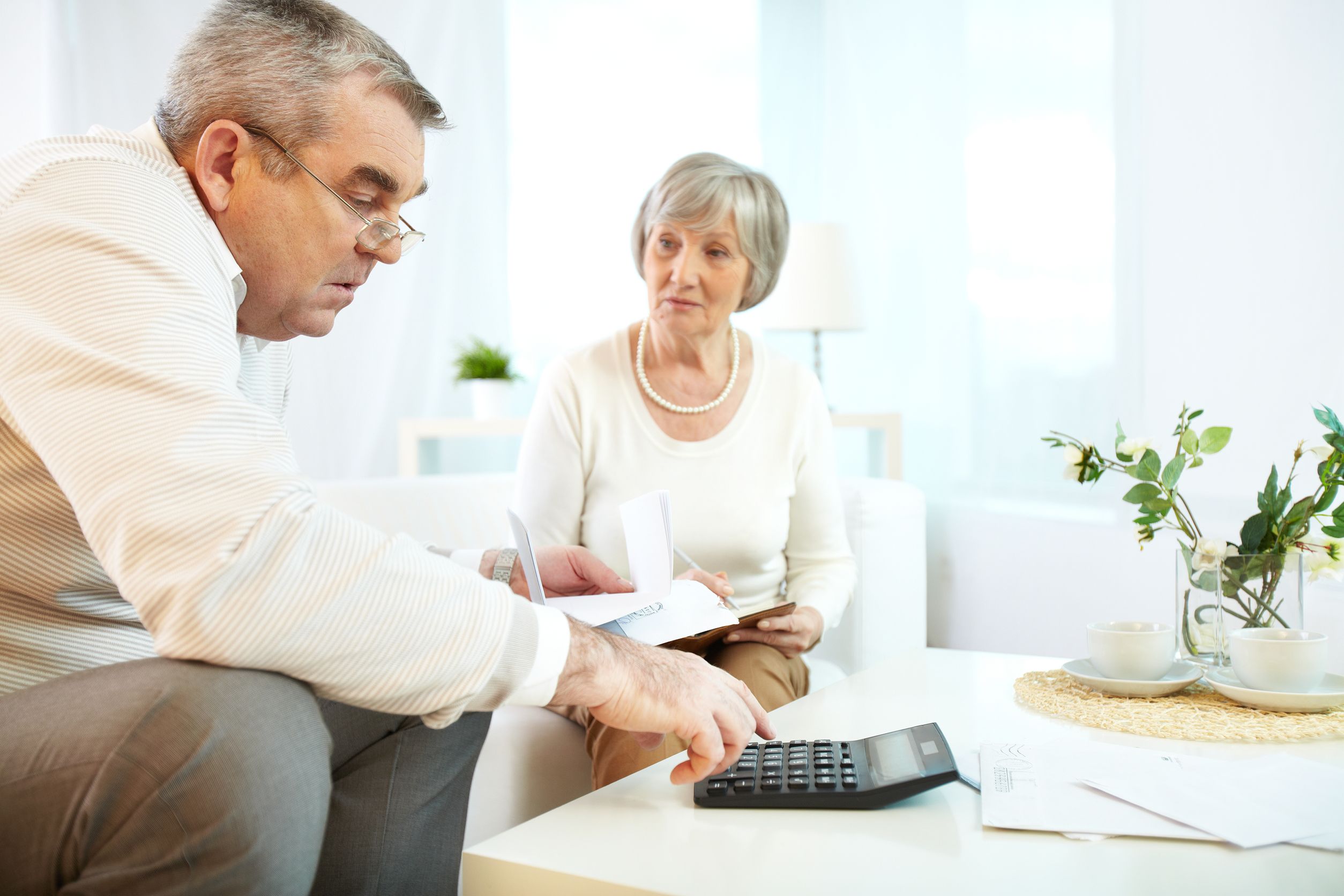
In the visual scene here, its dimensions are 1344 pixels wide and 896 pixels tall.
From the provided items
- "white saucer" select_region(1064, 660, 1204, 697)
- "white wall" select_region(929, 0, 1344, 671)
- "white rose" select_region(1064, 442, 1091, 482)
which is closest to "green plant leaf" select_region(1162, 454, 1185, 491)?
"white rose" select_region(1064, 442, 1091, 482)

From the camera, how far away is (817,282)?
3.23 meters

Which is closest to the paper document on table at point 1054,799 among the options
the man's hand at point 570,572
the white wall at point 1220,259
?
the man's hand at point 570,572

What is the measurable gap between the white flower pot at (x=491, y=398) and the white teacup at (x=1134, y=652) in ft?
7.14

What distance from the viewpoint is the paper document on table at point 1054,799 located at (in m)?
0.76

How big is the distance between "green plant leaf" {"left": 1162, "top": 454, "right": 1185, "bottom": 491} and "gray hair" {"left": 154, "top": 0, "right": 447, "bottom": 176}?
103 centimetres

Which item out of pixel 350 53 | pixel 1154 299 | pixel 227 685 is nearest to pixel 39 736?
pixel 227 685

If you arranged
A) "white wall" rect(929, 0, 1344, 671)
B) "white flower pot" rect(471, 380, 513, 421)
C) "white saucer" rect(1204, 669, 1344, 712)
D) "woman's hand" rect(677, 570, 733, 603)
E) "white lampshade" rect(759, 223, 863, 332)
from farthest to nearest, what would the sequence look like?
1. "white lampshade" rect(759, 223, 863, 332)
2. "white flower pot" rect(471, 380, 513, 421)
3. "white wall" rect(929, 0, 1344, 671)
4. "woman's hand" rect(677, 570, 733, 603)
5. "white saucer" rect(1204, 669, 1344, 712)

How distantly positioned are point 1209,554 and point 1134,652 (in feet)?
0.49

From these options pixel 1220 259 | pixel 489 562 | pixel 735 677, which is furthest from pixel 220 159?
pixel 1220 259

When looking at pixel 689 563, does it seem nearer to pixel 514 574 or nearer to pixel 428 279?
pixel 514 574

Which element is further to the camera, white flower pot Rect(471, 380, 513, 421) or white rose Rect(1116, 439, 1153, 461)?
white flower pot Rect(471, 380, 513, 421)

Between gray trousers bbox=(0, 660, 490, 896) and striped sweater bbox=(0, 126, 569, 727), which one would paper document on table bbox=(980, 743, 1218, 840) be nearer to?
striped sweater bbox=(0, 126, 569, 727)

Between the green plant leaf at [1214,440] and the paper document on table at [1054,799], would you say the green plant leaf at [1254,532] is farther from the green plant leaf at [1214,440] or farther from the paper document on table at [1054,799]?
the paper document on table at [1054,799]

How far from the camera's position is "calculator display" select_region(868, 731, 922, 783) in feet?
2.76
